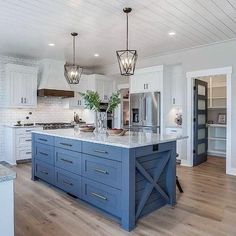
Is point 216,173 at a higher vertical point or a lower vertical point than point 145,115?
lower

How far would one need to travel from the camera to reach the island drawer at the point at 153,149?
2506mm

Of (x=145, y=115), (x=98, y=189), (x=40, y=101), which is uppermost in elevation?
(x=40, y=101)

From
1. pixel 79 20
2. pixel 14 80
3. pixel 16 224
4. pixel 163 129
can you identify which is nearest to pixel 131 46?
pixel 79 20

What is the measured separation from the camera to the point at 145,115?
5914 millimetres

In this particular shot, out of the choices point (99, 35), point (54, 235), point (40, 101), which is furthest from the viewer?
point (40, 101)

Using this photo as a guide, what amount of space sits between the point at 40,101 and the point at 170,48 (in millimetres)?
3840

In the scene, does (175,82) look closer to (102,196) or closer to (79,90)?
(79,90)

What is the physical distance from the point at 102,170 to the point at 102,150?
9.6 inches

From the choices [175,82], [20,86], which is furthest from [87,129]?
[175,82]

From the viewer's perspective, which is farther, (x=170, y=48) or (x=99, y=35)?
(x=170, y=48)

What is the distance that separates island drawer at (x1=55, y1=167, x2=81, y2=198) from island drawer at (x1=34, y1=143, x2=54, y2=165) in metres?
0.25

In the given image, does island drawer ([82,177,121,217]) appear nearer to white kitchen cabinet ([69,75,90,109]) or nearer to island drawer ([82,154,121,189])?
island drawer ([82,154,121,189])

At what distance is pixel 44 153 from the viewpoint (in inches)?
152

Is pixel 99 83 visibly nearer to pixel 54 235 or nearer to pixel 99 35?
pixel 99 35
